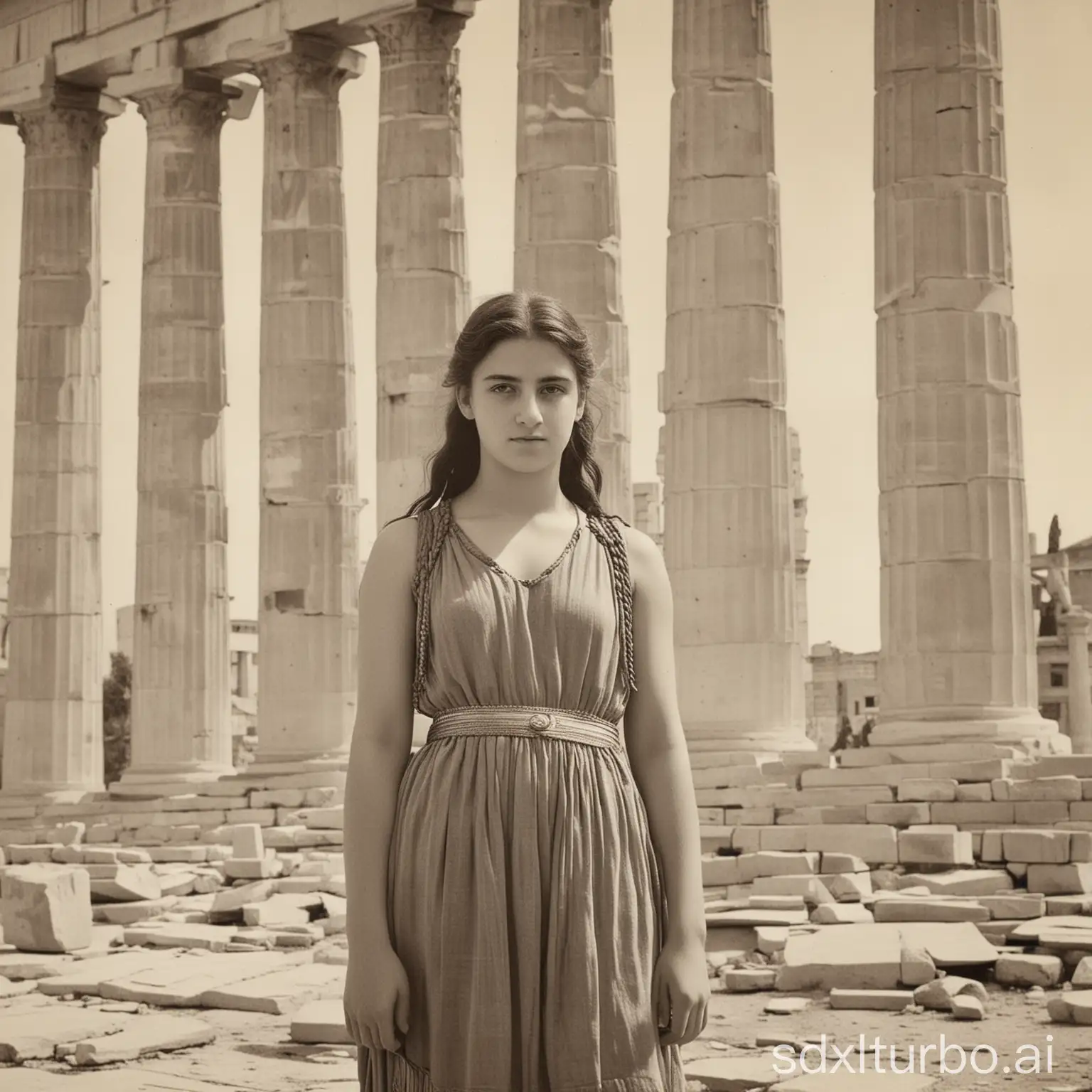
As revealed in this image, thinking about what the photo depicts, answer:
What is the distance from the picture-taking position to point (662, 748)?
6500 mm

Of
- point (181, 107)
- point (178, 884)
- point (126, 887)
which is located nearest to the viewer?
point (126, 887)

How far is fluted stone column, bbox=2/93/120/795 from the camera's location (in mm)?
43750

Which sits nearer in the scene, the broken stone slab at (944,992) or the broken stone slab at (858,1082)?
the broken stone slab at (858,1082)

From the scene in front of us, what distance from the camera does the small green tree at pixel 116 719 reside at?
233 ft

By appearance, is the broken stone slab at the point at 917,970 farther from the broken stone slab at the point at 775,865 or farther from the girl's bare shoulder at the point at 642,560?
the girl's bare shoulder at the point at 642,560

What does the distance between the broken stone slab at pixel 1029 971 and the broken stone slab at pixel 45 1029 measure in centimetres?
749

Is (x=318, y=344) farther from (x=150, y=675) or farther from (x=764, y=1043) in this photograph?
(x=764, y=1043)

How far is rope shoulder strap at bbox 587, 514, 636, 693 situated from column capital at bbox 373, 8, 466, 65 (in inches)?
1248

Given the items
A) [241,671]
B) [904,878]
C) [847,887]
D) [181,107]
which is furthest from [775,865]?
[241,671]

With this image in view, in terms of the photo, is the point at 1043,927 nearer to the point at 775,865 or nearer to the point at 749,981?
the point at 749,981

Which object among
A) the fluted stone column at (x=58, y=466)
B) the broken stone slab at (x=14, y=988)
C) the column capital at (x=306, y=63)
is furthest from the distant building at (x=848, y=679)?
the broken stone slab at (x=14, y=988)

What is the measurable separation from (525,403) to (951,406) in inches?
949

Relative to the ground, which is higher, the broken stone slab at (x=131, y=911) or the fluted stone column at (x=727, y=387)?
the fluted stone column at (x=727, y=387)

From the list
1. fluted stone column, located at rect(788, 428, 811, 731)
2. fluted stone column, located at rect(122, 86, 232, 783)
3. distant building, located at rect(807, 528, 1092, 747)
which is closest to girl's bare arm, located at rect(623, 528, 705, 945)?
fluted stone column, located at rect(122, 86, 232, 783)
